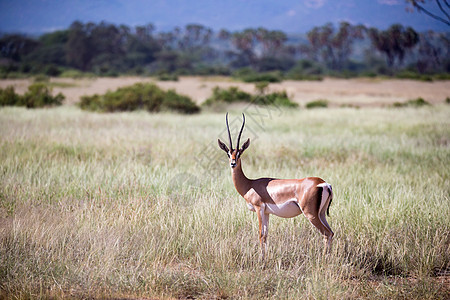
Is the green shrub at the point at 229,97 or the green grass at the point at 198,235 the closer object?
the green grass at the point at 198,235

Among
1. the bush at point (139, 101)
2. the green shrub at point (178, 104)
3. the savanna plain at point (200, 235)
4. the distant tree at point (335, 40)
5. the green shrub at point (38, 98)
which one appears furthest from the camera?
the distant tree at point (335, 40)

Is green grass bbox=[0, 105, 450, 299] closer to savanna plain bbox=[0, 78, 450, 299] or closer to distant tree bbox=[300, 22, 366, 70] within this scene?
savanna plain bbox=[0, 78, 450, 299]

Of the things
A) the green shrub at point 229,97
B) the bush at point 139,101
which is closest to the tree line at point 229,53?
the green shrub at point 229,97

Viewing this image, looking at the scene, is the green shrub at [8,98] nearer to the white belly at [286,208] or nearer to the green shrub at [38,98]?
the green shrub at [38,98]

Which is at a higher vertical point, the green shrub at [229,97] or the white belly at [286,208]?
the green shrub at [229,97]

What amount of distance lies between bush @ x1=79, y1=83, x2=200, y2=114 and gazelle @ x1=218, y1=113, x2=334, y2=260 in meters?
16.8

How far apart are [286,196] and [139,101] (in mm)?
18329

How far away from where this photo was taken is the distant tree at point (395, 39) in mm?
64688

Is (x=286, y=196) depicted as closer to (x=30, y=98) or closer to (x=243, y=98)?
(x=30, y=98)

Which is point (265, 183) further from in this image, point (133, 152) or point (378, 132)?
point (378, 132)

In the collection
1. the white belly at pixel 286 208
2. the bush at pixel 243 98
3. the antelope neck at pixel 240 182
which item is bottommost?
the white belly at pixel 286 208

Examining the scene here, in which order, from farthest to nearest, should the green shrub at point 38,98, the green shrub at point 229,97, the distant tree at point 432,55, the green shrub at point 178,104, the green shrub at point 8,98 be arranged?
1. the distant tree at point 432,55
2. the green shrub at point 229,97
3. the green shrub at point 38,98
4. the green shrub at point 8,98
5. the green shrub at point 178,104

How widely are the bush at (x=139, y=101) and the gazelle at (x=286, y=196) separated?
16816 mm

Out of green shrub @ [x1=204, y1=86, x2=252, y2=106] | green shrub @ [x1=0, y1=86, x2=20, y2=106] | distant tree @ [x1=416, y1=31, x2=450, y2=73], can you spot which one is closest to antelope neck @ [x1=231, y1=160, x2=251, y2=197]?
green shrub @ [x1=0, y1=86, x2=20, y2=106]
